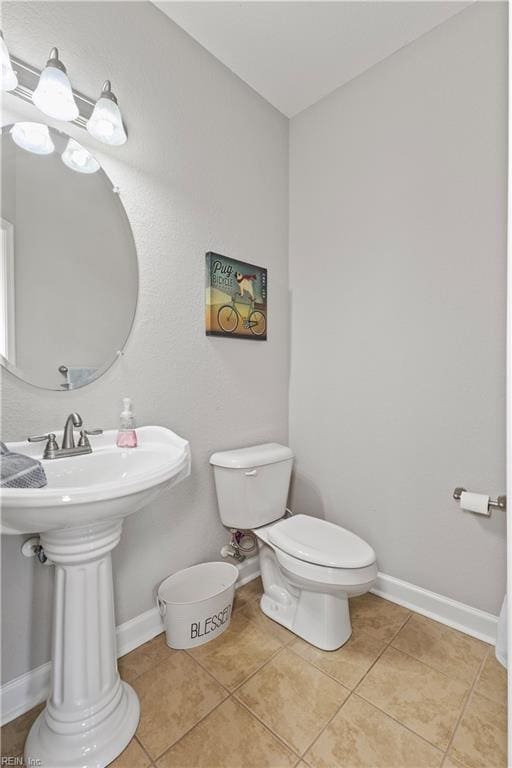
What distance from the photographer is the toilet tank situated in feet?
5.28

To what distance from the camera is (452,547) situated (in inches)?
60.2

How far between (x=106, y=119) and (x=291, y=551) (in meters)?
1.68

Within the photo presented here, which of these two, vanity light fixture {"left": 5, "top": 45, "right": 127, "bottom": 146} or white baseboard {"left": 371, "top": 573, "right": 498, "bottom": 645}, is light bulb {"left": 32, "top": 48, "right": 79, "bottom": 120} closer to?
vanity light fixture {"left": 5, "top": 45, "right": 127, "bottom": 146}

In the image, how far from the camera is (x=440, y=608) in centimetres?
156

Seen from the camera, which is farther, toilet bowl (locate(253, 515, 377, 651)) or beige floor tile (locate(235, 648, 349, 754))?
toilet bowl (locate(253, 515, 377, 651))

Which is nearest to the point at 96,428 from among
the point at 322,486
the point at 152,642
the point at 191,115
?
the point at 152,642

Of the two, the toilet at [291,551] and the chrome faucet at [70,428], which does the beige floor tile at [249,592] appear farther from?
the chrome faucet at [70,428]

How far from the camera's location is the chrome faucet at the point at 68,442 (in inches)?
43.5

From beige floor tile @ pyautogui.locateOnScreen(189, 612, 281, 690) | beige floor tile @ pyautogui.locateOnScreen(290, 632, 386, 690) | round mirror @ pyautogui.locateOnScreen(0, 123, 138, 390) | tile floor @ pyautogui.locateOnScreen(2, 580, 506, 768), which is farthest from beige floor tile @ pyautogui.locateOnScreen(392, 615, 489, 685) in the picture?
round mirror @ pyautogui.locateOnScreen(0, 123, 138, 390)

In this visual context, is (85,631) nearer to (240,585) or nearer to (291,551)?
(291,551)

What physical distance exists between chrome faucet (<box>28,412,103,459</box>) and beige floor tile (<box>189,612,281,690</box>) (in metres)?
0.91

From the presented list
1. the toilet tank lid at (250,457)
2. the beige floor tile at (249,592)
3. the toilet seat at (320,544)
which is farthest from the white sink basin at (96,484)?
→ the beige floor tile at (249,592)

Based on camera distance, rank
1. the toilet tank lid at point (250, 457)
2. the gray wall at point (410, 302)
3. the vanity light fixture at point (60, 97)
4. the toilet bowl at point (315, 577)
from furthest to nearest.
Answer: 1. the toilet tank lid at point (250, 457)
2. the gray wall at point (410, 302)
3. the toilet bowl at point (315, 577)
4. the vanity light fixture at point (60, 97)

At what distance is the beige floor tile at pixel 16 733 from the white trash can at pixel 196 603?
1.49ft
